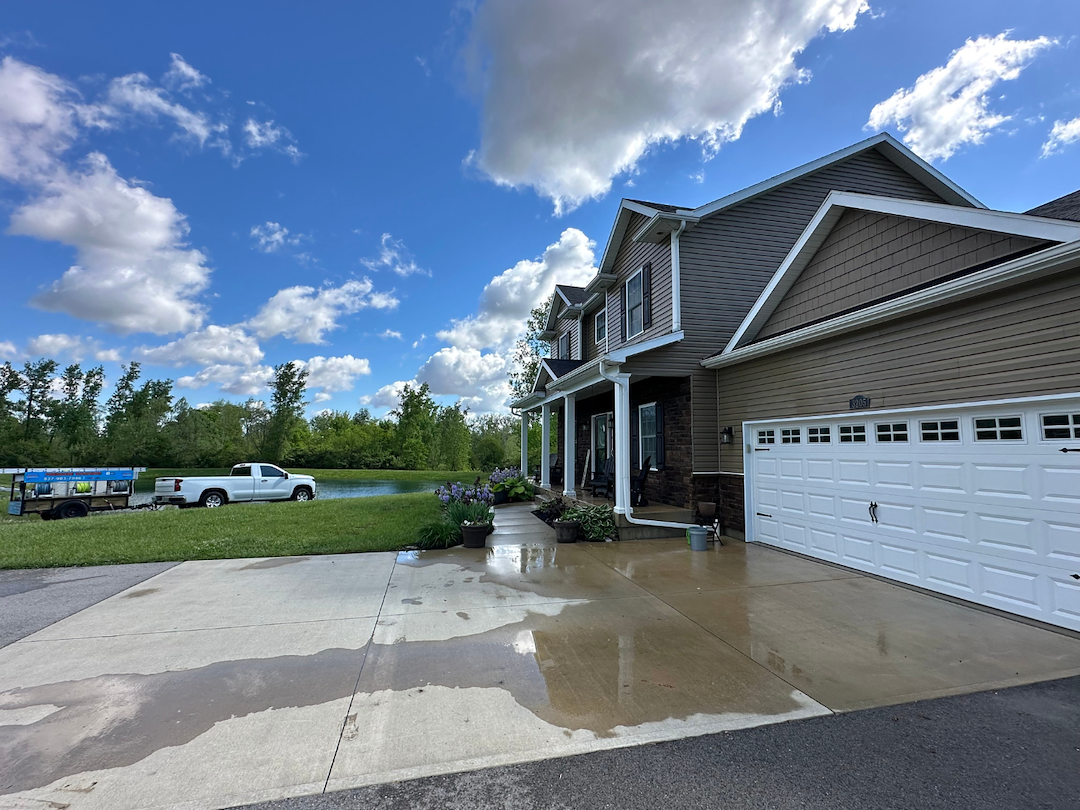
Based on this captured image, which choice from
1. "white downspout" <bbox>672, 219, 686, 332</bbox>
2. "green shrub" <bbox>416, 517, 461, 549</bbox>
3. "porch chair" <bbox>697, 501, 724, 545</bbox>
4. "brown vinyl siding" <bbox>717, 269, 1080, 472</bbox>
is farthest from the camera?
"white downspout" <bbox>672, 219, 686, 332</bbox>

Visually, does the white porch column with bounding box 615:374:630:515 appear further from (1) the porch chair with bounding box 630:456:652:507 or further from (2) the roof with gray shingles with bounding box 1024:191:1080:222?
(2) the roof with gray shingles with bounding box 1024:191:1080:222

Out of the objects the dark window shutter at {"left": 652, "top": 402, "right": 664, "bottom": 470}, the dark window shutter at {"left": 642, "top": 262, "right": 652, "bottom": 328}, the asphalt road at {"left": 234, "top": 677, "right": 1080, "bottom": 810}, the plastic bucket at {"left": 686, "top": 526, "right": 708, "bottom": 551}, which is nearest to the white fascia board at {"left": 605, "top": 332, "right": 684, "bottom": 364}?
the dark window shutter at {"left": 642, "top": 262, "right": 652, "bottom": 328}

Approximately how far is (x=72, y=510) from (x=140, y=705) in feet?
47.1

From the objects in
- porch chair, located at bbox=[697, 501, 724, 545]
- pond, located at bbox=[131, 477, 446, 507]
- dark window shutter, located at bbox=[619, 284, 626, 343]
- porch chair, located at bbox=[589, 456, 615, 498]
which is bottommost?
pond, located at bbox=[131, 477, 446, 507]

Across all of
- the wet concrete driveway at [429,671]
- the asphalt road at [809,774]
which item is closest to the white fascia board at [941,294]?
the wet concrete driveway at [429,671]

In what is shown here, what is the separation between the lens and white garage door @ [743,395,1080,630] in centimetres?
448

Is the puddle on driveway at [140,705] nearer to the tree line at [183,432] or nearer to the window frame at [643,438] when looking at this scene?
the window frame at [643,438]

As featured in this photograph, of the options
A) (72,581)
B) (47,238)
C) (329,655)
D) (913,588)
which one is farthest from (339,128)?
(913,588)

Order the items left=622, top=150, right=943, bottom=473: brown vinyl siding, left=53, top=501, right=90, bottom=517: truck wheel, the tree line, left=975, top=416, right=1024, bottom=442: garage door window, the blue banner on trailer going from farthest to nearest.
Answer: the tree line < left=53, top=501, right=90, bottom=517: truck wheel < the blue banner on trailer < left=622, top=150, right=943, bottom=473: brown vinyl siding < left=975, top=416, right=1024, bottom=442: garage door window

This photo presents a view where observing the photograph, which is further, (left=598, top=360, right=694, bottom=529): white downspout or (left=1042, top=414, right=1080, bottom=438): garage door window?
(left=598, top=360, right=694, bottom=529): white downspout

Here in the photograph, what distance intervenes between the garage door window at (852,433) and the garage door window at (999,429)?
1.40 meters

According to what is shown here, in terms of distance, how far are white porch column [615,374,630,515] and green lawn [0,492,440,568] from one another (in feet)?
12.6

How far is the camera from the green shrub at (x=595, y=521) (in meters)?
8.70

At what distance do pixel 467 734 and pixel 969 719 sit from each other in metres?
3.02
